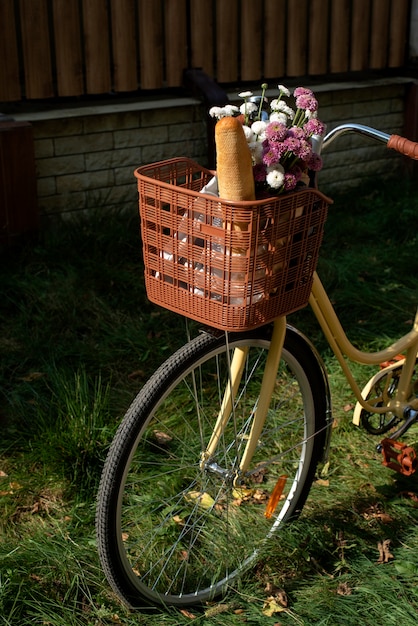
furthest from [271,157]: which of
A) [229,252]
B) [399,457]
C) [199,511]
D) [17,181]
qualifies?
[17,181]

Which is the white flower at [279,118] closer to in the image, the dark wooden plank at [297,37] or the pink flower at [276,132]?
the pink flower at [276,132]

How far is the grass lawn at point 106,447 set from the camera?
2.92 m

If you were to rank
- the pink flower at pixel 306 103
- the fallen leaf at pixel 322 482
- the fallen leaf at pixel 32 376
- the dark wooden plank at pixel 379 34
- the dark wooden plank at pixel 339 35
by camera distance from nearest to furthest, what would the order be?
the pink flower at pixel 306 103, the fallen leaf at pixel 322 482, the fallen leaf at pixel 32 376, the dark wooden plank at pixel 339 35, the dark wooden plank at pixel 379 34

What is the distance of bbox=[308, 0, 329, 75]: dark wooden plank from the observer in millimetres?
6812

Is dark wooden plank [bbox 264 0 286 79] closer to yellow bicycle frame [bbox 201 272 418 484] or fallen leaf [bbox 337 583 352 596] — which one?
yellow bicycle frame [bbox 201 272 418 484]

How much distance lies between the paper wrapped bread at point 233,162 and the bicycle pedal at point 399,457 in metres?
1.51

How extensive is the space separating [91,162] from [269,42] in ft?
→ 5.87

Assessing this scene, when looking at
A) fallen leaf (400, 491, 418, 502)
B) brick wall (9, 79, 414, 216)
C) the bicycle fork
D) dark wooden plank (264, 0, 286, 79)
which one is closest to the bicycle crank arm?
fallen leaf (400, 491, 418, 502)

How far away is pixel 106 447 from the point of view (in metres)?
3.54

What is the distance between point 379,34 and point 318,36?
699mm

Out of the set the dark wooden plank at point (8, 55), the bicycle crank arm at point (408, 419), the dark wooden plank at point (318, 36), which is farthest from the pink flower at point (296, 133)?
the dark wooden plank at point (318, 36)

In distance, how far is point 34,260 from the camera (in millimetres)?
5285

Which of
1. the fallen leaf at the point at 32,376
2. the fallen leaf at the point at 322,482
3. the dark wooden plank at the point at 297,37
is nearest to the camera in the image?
the fallen leaf at the point at 322,482

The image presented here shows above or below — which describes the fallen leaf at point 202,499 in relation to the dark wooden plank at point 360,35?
below
